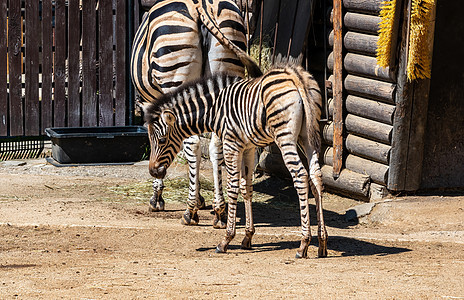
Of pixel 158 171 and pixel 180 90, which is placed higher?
pixel 180 90

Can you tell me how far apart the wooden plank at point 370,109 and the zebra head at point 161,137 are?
2.33m

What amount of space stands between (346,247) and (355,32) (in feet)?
9.59

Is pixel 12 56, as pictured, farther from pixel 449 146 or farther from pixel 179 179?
pixel 449 146

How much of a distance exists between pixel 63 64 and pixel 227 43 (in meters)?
4.92

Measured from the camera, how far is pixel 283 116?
579 cm

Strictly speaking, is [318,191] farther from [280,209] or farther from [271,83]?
[280,209]

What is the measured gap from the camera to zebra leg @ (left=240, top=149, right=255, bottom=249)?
20.4 feet

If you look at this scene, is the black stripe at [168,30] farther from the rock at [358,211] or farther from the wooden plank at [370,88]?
the rock at [358,211]

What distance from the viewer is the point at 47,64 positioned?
1120 centimetres

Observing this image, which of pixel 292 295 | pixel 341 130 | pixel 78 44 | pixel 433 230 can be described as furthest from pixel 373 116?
pixel 78 44

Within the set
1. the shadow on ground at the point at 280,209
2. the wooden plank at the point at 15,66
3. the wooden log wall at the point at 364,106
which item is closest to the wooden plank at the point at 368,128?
the wooden log wall at the point at 364,106

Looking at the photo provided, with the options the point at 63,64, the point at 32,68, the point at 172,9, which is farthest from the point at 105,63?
the point at 172,9

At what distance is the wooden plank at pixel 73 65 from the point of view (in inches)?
440

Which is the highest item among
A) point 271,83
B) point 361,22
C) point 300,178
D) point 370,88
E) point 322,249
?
point 361,22
